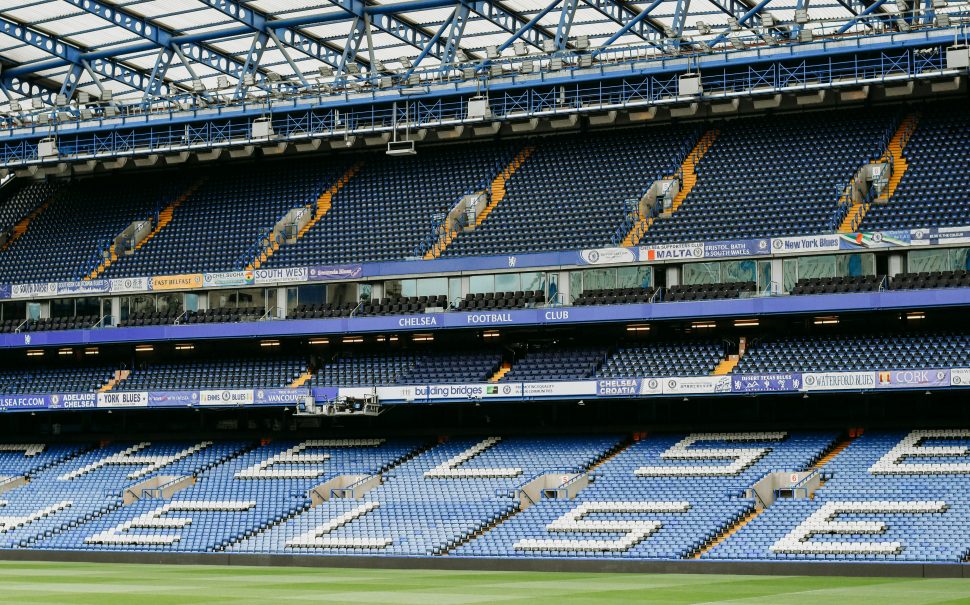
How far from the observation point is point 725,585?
104 feet

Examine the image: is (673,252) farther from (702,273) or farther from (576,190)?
(576,190)

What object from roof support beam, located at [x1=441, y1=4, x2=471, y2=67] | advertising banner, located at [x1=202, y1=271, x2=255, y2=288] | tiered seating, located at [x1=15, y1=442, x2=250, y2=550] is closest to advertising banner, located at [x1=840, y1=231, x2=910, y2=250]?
roof support beam, located at [x1=441, y1=4, x2=471, y2=67]

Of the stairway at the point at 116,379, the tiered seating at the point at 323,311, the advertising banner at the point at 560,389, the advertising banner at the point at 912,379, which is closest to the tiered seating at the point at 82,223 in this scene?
the stairway at the point at 116,379

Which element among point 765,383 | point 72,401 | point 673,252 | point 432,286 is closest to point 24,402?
point 72,401

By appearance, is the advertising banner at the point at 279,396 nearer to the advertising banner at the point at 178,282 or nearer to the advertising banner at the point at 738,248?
the advertising banner at the point at 178,282

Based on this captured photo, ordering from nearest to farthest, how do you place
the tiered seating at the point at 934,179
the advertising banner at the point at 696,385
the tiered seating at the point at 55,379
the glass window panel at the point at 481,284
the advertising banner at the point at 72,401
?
the advertising banner at the point at 696,385 < the tiered seating at the point at 934,179 < the glass window panel at the point at 481,284 < the advertising banner at the point at 72,401 < the tiered seating at the point at 55,379

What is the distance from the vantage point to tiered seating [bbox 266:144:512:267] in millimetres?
55031

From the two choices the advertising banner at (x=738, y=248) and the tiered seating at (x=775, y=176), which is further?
the tiered seating at (x=775, y=176)

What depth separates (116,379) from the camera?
A: 5644 cm

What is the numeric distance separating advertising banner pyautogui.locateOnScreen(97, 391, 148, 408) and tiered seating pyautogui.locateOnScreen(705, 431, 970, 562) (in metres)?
25.7

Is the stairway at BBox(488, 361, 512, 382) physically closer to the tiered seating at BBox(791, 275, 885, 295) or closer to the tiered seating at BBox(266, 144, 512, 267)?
the tiered seating at BBox(266, 144, 512, 267)

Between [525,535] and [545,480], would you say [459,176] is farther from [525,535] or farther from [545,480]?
[525,535]

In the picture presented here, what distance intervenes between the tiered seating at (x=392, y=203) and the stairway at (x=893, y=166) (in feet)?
49.8

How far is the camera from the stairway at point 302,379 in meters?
52.9
